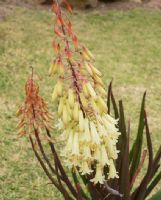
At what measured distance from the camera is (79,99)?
1.84 metres

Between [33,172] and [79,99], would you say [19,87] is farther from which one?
[79,99]

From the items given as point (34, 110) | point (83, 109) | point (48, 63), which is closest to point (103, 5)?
point (48, 63)

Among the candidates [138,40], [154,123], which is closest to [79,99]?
[154,123]

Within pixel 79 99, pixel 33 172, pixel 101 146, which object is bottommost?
pixel 33 172

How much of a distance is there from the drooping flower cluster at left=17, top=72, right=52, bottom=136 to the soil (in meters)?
5.35

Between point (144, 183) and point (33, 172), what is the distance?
70.3 inches

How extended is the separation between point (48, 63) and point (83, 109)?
433 cm

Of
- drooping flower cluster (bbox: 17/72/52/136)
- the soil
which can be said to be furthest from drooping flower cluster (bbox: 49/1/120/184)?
the soil

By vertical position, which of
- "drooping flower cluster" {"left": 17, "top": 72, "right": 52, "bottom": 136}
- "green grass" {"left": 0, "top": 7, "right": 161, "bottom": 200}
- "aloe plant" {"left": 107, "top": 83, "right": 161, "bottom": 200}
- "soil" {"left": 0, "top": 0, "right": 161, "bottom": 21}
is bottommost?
"green grass" {"left": 0, "top": 7, "right": 161, "bottom": 200}

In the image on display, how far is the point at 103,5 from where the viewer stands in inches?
324

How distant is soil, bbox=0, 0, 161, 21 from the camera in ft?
25.5

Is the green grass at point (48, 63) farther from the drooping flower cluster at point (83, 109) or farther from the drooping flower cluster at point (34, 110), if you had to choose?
the drooping flower cluster at point (83, 109)

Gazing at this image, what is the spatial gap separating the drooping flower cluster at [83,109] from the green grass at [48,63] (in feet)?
6.80

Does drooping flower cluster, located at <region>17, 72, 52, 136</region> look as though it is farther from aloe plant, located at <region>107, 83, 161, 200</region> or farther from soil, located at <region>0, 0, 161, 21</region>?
soil, located at <region>0, 0, 161, 21</region>
